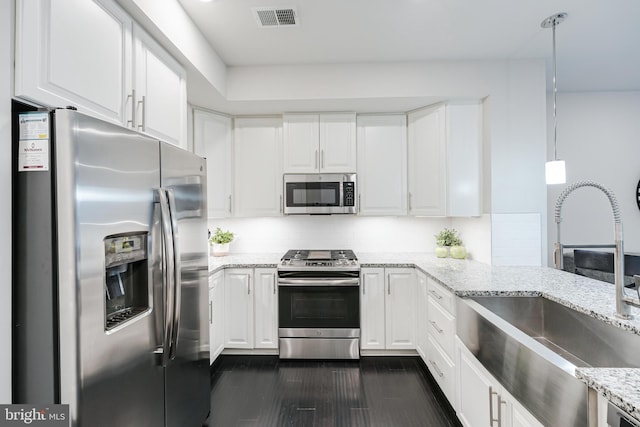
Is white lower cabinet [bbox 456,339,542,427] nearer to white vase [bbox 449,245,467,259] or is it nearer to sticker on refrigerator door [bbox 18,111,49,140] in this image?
white vase [bbox 449,245,467,259]

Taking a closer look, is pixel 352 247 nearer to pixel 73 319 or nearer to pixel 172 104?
pixel 172 104

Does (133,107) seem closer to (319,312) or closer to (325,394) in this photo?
(319,312)

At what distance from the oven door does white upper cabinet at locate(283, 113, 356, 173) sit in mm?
1191

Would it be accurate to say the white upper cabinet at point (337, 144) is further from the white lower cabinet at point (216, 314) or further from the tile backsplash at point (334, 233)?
the white lower cabinet at point (216, 314)

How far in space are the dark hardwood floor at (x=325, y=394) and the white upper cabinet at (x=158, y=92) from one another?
6.25ft

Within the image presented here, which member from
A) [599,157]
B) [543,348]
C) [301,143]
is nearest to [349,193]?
[301,143]

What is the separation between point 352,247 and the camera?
3.66 m

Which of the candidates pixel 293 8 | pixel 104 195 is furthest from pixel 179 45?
pixel 104 195

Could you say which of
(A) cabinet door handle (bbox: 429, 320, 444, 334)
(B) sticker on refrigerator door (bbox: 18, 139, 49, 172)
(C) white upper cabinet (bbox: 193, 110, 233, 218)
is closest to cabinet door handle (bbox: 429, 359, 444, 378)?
(A) cabinet door handle (bbox: 429, 320, 444, 334)

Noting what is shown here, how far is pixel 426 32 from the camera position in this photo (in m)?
2.41

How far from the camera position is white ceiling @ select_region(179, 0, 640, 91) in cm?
210

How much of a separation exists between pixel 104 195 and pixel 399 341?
2717 mm

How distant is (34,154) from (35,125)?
0.30ft

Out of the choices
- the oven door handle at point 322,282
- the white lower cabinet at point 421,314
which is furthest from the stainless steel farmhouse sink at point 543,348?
the oven door handle at point 322,282
